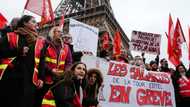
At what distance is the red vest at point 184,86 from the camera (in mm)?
8722

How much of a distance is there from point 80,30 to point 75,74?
4750 millimetres

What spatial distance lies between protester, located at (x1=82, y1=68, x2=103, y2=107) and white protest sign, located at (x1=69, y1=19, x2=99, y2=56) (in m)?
3.62

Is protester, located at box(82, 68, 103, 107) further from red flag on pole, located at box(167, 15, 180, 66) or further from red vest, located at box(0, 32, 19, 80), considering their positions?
red flag on pole, located at box(167, 15, 180, 66)

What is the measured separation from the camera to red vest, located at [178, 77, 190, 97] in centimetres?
872

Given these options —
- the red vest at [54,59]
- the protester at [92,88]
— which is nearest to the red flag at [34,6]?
the red vest at [54,59]

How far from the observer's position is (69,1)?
45406mm

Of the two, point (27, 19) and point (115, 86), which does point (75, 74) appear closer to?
point (27, 19)

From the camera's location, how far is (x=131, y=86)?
28.2 feet

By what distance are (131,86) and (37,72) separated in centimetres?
367

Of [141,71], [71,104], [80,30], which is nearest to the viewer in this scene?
[71,104]

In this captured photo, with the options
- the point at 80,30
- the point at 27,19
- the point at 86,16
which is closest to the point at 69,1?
the point at 86,16

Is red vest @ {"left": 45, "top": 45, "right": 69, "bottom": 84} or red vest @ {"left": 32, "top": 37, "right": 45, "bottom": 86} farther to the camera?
red vest @ {"left": 45, "top": 45, "right": 69, "bottom": 84}

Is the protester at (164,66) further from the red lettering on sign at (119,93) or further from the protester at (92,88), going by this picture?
the protester at (92,88)

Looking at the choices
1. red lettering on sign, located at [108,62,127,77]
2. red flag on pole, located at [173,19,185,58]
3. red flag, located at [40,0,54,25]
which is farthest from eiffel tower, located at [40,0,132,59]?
red lettering on sign, located at [108,62,127,77]
